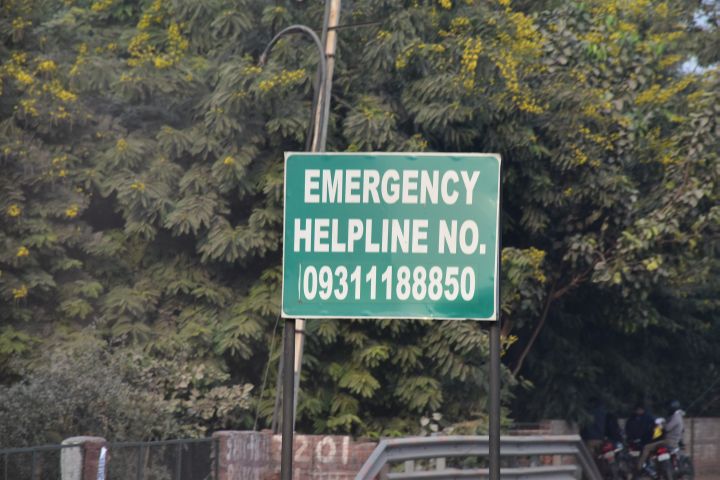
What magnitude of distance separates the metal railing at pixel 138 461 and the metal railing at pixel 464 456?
Answer: 260 centimetres

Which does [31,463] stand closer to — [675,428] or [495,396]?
[495,396]

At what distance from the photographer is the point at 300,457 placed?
20.0 metres

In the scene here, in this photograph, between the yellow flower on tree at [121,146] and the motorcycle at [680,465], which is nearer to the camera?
the yellow flower on tree at [121,146]

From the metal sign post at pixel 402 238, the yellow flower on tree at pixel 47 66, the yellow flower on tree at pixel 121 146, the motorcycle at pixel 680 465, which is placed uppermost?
the yellow flower on tree at pixel 47 66

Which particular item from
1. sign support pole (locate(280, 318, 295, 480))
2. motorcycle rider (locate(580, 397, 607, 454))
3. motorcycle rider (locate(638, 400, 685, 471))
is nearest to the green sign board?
sign support pole (locate(280, 318, 295, 480))

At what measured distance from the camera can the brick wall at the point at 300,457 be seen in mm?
18703

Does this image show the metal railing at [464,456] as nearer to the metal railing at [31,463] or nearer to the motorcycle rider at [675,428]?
the metal railing at [31,463]

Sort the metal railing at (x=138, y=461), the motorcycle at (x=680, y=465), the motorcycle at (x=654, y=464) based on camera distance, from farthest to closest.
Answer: the motorcycle at (x=680, y=465) → the motorcycle at (x=654, y=464) → the metal railing at (x=138, y=461)

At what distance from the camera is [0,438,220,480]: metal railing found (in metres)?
13.7

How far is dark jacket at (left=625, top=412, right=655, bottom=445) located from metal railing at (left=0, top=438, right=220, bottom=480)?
11099 millimetres

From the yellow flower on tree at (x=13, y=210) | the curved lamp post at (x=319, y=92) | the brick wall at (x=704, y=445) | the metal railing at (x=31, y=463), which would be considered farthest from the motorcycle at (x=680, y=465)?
the metal railing at (x=31, y=463)

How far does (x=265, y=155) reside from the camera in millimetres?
23062

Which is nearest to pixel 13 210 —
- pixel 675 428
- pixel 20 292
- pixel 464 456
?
pixel 20 292

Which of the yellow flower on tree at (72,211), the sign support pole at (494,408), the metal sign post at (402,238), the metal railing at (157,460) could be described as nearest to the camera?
the sign support pole at (494,408)
